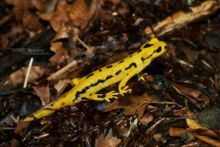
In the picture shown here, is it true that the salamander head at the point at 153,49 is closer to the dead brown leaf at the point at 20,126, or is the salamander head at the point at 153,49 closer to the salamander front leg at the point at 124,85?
the salamander front leg at the point at 124,85

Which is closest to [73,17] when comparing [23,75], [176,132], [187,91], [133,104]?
[23,75]

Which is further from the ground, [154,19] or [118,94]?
[154,19]

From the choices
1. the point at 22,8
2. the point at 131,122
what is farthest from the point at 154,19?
the point at 22,8

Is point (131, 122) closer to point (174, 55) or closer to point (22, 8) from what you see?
point (174, 55)

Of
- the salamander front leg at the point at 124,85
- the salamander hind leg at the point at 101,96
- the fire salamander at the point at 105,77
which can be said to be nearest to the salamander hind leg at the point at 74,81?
the fire salamander at the point at 105,77

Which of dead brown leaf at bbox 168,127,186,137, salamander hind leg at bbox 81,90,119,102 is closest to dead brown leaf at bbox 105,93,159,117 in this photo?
salamander hind leg at bbox 81,90,119,102

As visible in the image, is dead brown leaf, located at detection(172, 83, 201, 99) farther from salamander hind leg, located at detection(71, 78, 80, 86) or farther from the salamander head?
salamander hind leg, located at detection(71, 78, 80, 86)

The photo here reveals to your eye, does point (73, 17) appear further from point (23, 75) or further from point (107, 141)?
point (107, 141)
